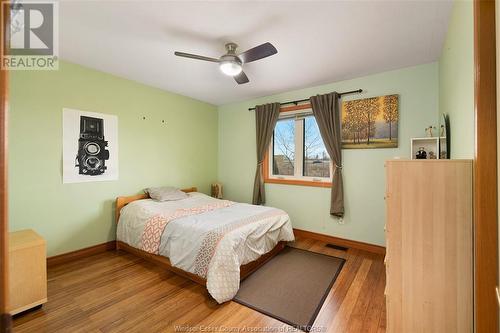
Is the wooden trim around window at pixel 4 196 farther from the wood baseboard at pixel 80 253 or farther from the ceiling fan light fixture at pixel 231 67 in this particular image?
the wood baseboard at pixel 80 253

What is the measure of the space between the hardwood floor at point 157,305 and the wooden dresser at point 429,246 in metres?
0.48

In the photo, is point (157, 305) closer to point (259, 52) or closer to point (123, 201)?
point (123, 201)

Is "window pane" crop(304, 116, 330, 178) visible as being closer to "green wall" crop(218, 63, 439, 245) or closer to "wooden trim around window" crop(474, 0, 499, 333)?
"green wall" crop(218, 63, 439, 245)

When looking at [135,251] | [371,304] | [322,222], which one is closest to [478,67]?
[371,304]

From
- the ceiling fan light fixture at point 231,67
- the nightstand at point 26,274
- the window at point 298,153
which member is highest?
the ceiling fan light fixture at point 231,67

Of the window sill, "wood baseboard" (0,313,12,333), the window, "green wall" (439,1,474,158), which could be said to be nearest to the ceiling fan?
"green wall" (439,1,474,158)

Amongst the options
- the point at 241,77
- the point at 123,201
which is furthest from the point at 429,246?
the point at 123,201

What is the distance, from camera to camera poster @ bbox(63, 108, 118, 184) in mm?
2791

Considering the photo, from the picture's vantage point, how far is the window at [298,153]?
Answer: 11.8 feet

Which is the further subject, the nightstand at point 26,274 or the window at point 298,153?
the window at point 298,153

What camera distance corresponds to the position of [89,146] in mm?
2961

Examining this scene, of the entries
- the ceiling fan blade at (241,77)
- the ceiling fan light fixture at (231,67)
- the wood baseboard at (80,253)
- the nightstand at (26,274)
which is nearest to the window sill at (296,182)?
the ceiling fan blade at (241,77)

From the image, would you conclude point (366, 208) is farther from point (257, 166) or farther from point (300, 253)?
point (257, 166)

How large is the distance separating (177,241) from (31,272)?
46.7 inches
